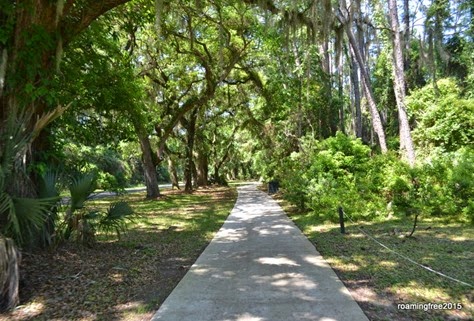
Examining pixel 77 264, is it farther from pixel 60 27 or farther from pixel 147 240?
pixel 60 27

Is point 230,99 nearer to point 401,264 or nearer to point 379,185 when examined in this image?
point 379,185

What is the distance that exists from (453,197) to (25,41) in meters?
9.79

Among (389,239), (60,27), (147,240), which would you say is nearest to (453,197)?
(389,239)

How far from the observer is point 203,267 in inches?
216

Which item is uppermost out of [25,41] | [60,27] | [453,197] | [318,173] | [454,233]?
[60,27]

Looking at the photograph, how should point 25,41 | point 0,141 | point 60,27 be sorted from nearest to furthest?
point 0,141 < point 25,41 < point 60,27

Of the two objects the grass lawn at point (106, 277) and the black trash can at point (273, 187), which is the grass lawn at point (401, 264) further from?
the black trash can at point (273, 187)

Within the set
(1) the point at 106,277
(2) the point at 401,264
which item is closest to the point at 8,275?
(1) the point at 106,277

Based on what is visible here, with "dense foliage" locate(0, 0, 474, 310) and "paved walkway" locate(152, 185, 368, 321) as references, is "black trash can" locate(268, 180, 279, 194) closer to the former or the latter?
"dense foliage" locate(0, 0, 474, 310)

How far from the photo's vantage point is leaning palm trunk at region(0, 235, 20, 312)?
3.79 meters

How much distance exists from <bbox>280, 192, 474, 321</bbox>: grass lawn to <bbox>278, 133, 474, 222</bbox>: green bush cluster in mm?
686

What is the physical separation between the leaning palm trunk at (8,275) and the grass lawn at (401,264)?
12.7ft
